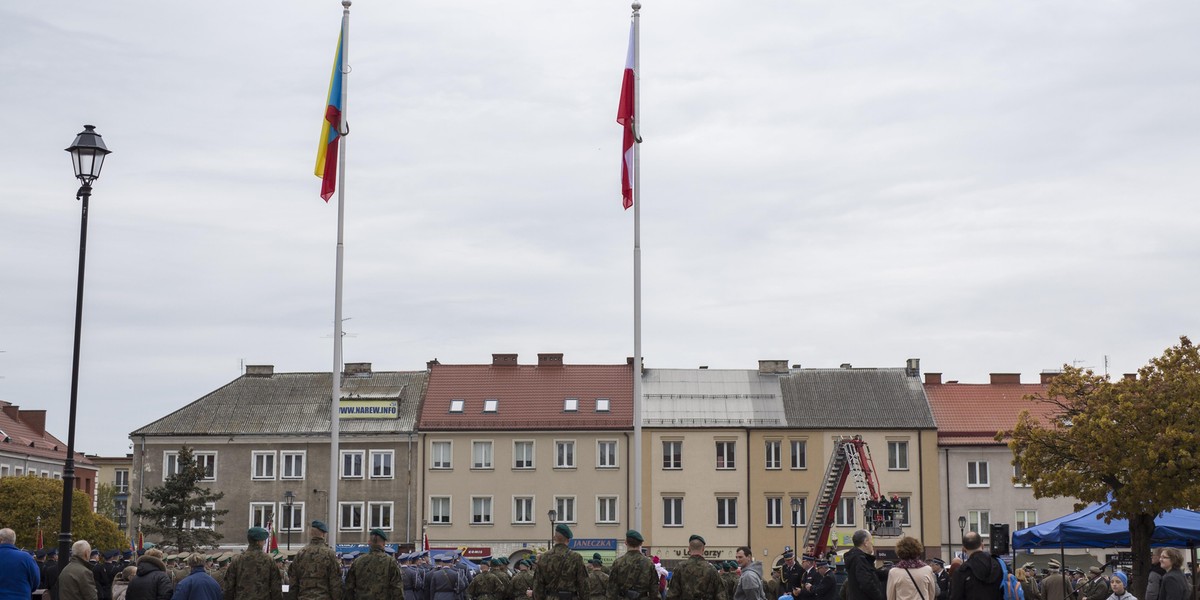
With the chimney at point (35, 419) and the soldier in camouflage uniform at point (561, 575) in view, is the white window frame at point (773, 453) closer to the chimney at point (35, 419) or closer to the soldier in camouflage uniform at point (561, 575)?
the soldier in camouflage uniform at point (561, 575)

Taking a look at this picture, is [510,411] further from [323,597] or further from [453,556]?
[323,597]

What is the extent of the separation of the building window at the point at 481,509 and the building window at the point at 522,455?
2172 mm

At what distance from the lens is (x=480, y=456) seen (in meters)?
67.9

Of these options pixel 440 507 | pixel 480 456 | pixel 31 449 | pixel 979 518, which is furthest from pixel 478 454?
pixel 31 449

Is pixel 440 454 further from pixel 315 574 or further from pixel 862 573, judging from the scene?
pixel 862 573

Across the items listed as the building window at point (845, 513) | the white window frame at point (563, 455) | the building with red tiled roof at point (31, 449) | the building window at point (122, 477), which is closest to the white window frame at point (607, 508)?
the white window frame at point (563, 455)

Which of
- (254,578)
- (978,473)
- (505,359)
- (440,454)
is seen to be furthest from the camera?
(505,359)

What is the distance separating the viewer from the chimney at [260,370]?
73.2 m

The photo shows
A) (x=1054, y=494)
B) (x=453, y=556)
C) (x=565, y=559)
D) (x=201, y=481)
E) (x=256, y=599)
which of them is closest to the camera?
(x=256, y=599)

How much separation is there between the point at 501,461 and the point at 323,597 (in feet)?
169

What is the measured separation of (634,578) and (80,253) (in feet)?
29.3

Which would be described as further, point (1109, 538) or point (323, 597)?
point (1109, 538)

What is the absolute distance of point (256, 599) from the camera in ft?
54.1

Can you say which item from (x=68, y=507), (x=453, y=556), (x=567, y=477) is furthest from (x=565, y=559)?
(x=567, y=477)
